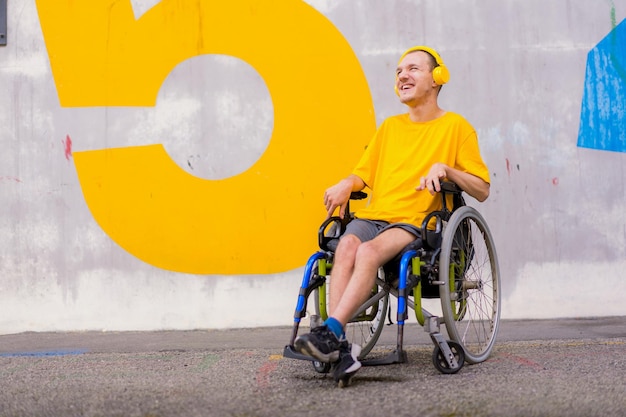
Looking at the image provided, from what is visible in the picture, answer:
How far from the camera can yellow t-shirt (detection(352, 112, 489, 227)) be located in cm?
327

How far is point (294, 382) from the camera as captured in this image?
2.94 m

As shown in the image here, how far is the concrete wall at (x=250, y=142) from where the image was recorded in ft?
16.4

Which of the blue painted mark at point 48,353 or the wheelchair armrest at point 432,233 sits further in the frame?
the blue painted mark at point 48,353

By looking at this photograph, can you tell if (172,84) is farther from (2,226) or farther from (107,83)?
(2,226)

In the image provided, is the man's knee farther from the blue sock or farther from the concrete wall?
the concrete wall

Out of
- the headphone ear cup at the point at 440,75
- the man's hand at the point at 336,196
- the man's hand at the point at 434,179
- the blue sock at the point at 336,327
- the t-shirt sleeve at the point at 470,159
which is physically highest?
the headphone ear cup at the point at 440,75

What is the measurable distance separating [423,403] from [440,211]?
3.01 ft

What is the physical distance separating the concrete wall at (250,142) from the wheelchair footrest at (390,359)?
1.97m

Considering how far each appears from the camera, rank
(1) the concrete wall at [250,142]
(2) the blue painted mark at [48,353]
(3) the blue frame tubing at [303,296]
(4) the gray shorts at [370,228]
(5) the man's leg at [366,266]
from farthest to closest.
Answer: (1) the concrete wall at [250,142] < (2) the blue painted mark at [48,353] < (4) the gray shorts at [370,228] < (3) the blue frame tubing at [303,296] < (5) the man's leg at [366,266]

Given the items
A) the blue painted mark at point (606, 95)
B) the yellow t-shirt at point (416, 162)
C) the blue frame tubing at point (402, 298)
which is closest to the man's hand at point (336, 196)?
the yellow t-shirt at point (416, 162)

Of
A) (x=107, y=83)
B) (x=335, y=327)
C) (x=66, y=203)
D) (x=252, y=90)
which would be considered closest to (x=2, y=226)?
(x=66, y=203)

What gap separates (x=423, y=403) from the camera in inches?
98.3

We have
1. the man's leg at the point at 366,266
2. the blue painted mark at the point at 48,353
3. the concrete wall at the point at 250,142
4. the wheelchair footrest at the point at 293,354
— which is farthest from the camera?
the concrete wall at the point at 250,142

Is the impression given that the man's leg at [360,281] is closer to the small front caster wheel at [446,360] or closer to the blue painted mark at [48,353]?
the small front caster wheel at [446,360]
